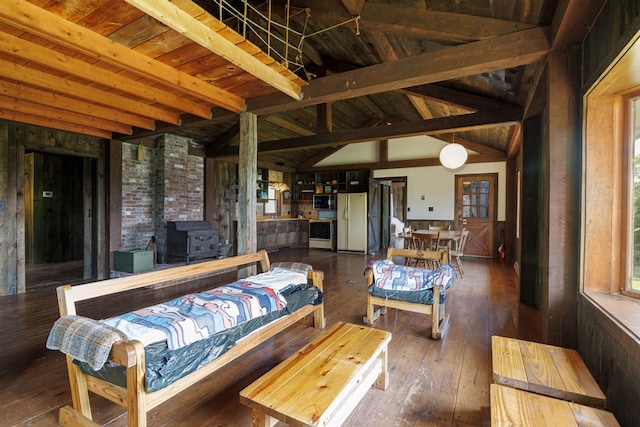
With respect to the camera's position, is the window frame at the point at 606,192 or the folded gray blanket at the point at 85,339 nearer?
the folded gray blanket at the point at 85,339

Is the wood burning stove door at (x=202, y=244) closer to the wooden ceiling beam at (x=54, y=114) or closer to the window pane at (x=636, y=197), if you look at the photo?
the wooden ceiling beam at (x=54, y=114)

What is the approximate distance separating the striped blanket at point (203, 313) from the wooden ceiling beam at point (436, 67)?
2.18m

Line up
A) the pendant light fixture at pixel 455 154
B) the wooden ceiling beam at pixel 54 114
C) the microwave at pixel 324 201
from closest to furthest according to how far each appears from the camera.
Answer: the wooden ceiling beam at pixel 54 114, the pendant light fixture at pixel 455 154, the microwave at pixel 324 201

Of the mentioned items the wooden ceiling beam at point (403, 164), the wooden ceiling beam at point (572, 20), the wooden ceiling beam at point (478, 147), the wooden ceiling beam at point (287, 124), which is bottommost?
the wooden ceiling beam at point (572, 20)

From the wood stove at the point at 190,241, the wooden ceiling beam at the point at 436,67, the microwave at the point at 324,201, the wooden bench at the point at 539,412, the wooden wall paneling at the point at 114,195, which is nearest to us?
the wooden bench at the point at 539,412

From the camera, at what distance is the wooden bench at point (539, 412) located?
3.97ft

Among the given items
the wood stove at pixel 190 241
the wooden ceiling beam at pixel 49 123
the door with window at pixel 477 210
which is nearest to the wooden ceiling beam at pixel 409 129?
the wood stove at pixel 190 241

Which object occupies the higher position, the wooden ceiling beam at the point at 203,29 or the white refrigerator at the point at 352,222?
the wooden ceiling beam at the point at 203,29

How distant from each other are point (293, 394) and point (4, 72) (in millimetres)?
3744

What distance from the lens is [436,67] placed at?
2.74m

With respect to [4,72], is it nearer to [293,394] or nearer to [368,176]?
[293,394]

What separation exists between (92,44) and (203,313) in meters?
2.27

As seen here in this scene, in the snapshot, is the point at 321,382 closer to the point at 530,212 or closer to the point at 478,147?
the point at 530,212

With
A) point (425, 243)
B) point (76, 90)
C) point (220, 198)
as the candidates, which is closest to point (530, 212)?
point (425, 243)
